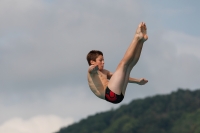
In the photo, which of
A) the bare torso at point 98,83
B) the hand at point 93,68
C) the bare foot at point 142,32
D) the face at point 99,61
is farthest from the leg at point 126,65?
the hand at point 93,68

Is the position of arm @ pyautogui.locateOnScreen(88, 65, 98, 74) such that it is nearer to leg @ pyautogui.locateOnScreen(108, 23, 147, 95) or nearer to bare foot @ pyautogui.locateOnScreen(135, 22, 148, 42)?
leg @ pyautogui.locateOnScreen(108, 23, 147, 95)

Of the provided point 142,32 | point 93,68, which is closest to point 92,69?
point 93,68

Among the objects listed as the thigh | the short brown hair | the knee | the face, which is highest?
the short brown hair

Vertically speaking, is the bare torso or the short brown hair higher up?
the short brown hair

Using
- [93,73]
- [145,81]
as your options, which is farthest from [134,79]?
[93,73]

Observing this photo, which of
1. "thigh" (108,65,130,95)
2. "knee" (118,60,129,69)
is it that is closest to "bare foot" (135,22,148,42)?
"knee" (118,60,129,69)

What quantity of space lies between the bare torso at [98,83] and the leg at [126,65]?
40 centimetres

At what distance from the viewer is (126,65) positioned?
72.3ft

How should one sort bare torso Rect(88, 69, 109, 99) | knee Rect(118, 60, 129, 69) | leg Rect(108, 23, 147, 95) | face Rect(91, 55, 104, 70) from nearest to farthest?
1. leg Rect(108, 23, 147, 95)
2. knee Rect(118, 60, 129, 69)
3. face Rect(91, 55, 104, 70)
4. bare torso Rect(88, 69, 109, 99)

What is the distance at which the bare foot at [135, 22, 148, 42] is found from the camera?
21.4m

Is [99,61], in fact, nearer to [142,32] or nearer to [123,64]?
[123,64]

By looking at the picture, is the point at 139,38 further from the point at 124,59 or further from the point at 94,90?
the point at 94,90

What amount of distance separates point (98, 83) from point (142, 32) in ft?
8.73

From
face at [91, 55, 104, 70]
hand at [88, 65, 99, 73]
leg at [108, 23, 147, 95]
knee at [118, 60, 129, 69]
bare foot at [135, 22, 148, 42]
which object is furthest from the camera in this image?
face at [91, 55, 104, 70]
